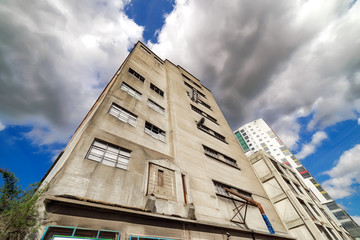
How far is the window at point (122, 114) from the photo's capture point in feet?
34.2

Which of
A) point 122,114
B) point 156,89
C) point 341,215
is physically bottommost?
point 122,114

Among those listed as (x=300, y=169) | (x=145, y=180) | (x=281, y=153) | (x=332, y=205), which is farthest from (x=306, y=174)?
(x=145, y=180)

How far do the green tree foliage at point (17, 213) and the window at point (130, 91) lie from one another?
9.34m

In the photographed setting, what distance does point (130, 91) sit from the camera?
43.8 feet

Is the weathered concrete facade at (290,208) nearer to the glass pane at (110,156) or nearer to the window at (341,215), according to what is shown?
the glass pane at (110,156)

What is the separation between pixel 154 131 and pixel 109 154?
475cm

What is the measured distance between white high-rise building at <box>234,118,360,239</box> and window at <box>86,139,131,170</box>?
194ft

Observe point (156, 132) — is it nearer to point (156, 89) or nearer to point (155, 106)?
point (155, 106)

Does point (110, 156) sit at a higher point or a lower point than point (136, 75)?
lower

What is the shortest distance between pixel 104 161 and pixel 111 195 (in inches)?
74.9

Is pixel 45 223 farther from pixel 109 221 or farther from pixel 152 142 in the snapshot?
pixel 152 142

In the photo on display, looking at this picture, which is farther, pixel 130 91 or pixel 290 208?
pixel 290 208

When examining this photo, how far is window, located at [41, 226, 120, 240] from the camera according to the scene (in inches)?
183

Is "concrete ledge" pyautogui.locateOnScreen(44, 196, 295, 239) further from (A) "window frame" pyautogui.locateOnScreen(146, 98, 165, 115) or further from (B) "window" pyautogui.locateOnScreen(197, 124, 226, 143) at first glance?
(B) "window" pyautogui.locateOnScreen(197, 124, 226, 143)
